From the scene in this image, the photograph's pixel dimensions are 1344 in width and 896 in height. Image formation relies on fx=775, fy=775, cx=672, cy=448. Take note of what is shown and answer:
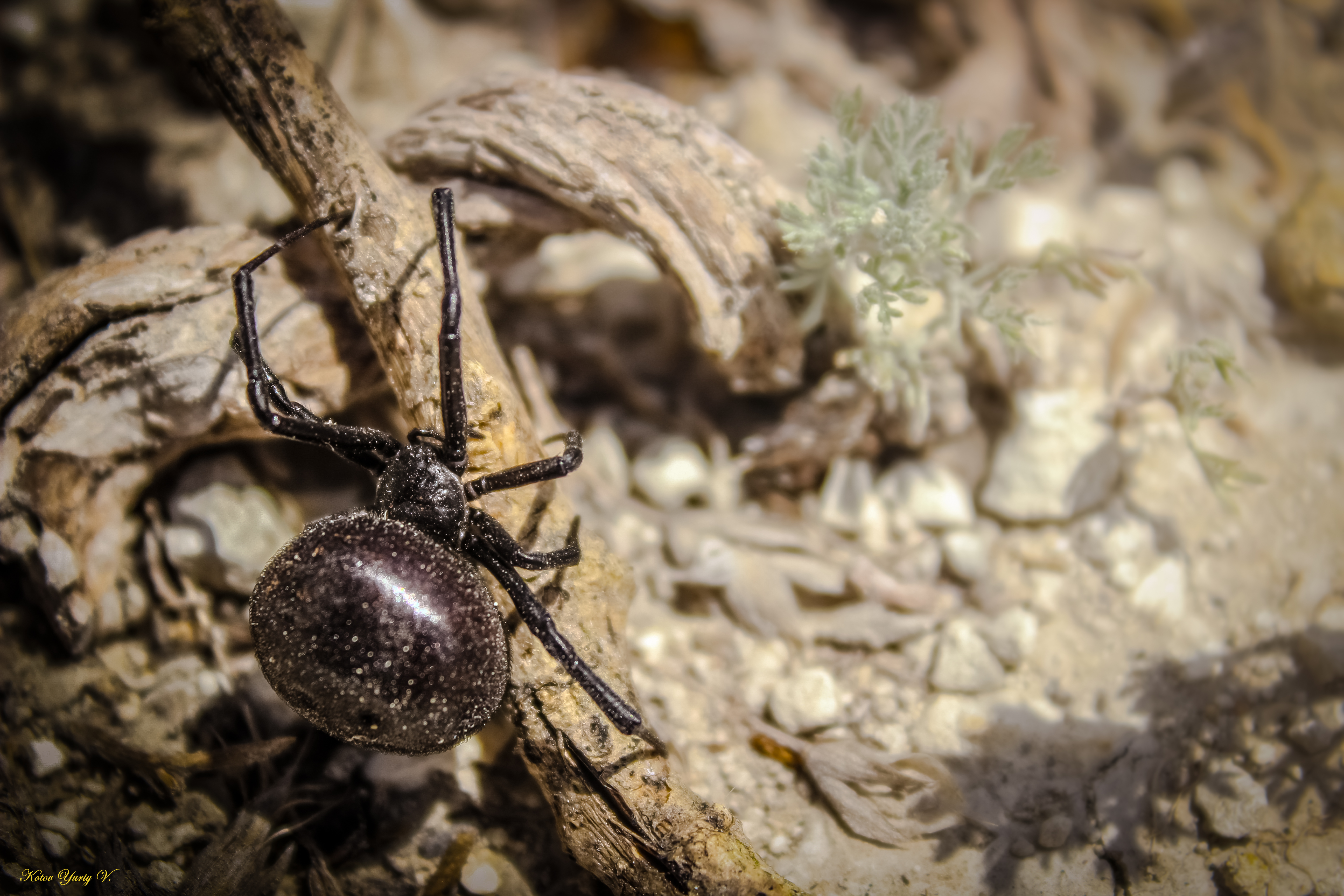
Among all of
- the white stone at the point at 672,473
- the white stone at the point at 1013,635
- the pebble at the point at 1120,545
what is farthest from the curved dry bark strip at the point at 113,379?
the pebble at the point at 1120,545

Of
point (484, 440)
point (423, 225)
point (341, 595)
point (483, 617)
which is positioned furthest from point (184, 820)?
point (423, 225)

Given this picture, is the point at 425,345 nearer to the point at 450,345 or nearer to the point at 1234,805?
the point at 450,345

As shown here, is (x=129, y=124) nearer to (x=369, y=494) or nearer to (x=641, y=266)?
(x=369, y=494)

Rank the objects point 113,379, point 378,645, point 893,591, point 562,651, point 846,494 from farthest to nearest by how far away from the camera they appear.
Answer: point 846,494 < point 893,591 < point 113,379 < point 562,651 < point 378,645

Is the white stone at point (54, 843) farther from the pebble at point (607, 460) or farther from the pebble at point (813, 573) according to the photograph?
the pebble at point (813, 573)

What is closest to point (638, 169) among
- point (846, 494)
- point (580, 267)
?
point (580, 267)

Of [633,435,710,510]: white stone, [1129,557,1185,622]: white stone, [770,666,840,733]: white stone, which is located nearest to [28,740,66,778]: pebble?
[633,435,710,510]: white stone

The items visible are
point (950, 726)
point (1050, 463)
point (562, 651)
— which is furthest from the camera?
point (1050, 463)
